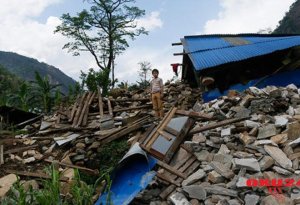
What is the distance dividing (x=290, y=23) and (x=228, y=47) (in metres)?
36.8

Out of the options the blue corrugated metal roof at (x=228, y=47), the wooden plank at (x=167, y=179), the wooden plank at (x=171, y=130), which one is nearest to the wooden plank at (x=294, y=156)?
the wooden plank at (x=167, y=179)

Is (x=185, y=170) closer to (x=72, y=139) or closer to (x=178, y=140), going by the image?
(x=178, y=140)

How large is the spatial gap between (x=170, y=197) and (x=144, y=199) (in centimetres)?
48

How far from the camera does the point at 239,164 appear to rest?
4.58 metres

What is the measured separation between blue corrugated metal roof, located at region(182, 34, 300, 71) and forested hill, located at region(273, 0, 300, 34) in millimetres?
31128

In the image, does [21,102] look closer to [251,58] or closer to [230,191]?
[251,58]

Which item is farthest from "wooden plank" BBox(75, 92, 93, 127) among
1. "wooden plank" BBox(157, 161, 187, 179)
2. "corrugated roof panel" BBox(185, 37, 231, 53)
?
"wooden plank" BBox(157, 161, 187, 179)

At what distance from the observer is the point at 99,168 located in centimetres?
668

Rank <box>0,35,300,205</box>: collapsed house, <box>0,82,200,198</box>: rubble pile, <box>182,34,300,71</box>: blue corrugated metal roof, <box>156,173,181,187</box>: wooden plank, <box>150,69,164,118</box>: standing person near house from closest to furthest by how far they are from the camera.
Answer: <box>0,35,300,205</box>: collapsed house < <box>156,173,181,187</box>: wooden plank < <box>0,82,200,198</box>: rubble pile < <box>150,69,164,118</box>: standing person near house < <box>182,34,300,71</box>: blue corrugated metal roof

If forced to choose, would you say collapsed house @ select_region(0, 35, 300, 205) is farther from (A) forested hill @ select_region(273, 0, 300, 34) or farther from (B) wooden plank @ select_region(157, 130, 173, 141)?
(A) forested hill @ select_region(273, 0, 300, 34)

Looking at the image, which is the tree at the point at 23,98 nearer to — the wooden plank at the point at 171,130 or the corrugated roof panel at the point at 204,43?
the corrugated roof panel at the point at 204,43

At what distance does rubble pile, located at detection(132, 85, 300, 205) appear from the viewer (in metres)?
→ 4.17

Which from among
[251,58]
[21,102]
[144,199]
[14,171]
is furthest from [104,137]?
[21,102]

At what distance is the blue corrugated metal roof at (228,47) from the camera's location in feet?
33.7
